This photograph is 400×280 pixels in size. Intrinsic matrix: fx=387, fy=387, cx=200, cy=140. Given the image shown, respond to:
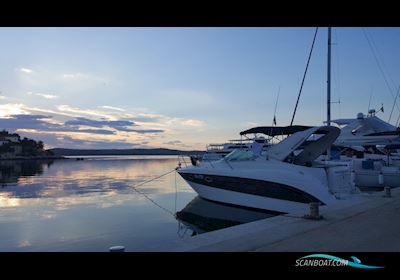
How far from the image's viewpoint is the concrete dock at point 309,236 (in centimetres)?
616

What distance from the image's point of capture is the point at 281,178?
14945mm

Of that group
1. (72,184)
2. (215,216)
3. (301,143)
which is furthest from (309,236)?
(72,184)

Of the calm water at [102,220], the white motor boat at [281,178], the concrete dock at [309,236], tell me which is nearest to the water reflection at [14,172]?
the calm water at [102,220]

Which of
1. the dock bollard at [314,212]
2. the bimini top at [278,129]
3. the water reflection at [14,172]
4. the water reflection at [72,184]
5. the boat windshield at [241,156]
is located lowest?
the water reflection at [14,172]

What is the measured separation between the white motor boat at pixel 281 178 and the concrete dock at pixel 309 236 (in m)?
5.23

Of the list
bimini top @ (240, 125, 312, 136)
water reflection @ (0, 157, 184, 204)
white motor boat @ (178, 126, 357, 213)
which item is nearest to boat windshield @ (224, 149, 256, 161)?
white motor boat @ (178, 126, 357, 213)

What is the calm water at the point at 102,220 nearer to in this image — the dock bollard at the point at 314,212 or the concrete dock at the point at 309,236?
the concrete dock at the point at 309,236

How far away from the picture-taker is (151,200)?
884 inches

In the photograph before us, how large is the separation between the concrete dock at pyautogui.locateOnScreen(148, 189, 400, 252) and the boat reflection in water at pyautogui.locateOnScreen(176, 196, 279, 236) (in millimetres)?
6149

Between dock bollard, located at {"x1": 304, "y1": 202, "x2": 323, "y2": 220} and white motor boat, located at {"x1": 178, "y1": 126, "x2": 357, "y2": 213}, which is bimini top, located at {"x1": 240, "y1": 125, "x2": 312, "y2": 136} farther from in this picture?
dock bollard, located at {"x1": 304, "y1": 202, "x2": 323, "y2": 220}

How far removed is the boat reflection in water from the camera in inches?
592
